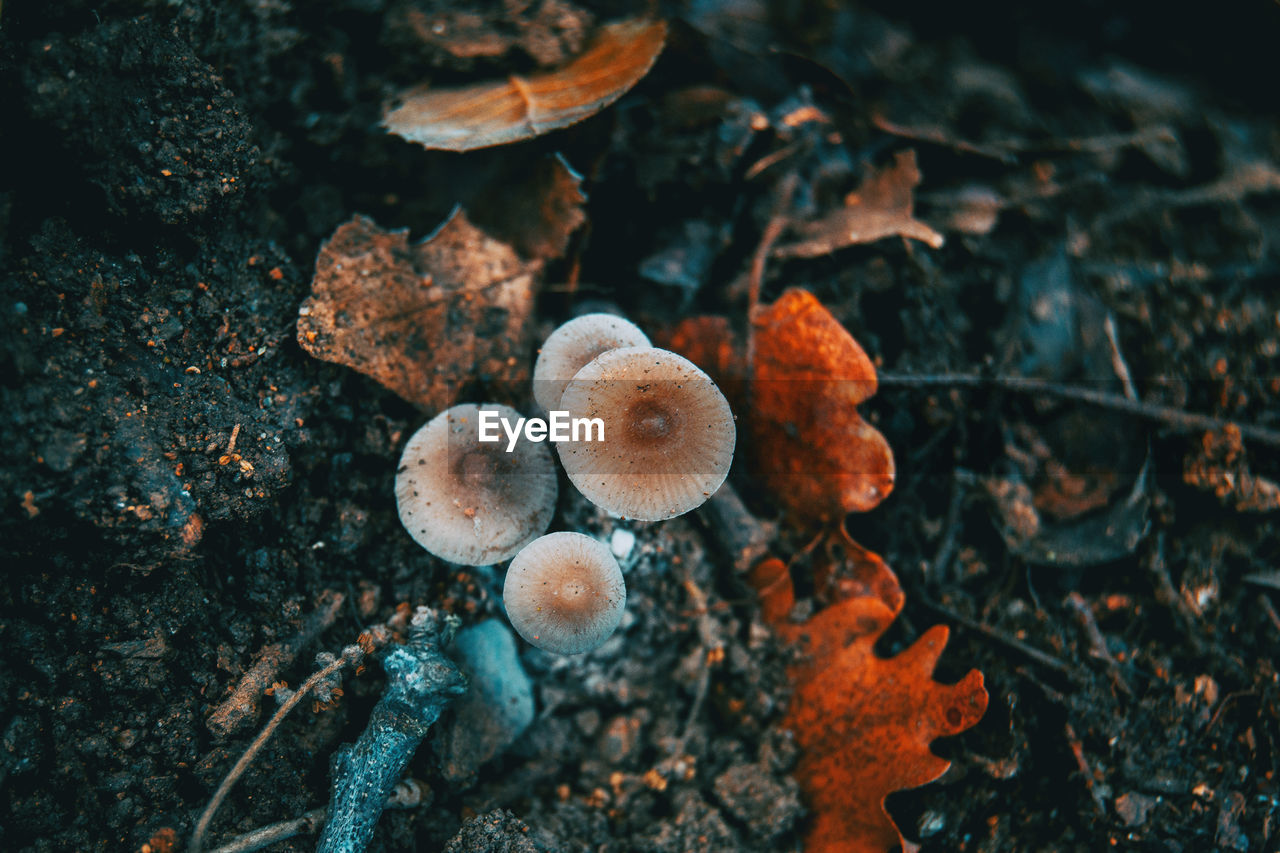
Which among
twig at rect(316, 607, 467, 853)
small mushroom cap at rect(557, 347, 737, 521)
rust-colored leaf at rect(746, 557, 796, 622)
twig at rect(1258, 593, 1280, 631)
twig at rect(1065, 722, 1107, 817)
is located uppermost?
small mushroom cap at rect(557, 347, 737, 521)

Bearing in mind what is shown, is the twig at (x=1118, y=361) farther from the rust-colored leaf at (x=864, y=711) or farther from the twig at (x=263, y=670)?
the twig at (x=263, y=670)

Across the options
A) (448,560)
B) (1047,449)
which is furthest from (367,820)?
(1047,449)

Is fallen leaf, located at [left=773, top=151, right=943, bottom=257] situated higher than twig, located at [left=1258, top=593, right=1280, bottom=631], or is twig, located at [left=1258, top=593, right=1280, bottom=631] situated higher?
fallen leaf, located at [left=773, top=151, right=943, bottom=257]

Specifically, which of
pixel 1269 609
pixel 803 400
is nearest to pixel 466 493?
pixel 803 400

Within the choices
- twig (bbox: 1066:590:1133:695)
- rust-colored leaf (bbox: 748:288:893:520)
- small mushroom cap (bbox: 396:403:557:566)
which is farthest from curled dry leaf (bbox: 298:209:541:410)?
twig (bbox: 1066:590:1133:695)

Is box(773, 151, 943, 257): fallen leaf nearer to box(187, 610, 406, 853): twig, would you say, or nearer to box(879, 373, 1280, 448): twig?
box(879, 373, 1280, 448): twig

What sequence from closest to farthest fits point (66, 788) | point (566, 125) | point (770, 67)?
point (66, 788) < point (566, 125) < point (770, 67)

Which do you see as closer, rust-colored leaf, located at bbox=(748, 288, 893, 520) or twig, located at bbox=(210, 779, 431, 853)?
twig, located at bbox=(210, 779, 431, 853)

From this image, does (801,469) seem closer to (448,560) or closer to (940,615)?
(940,615)
